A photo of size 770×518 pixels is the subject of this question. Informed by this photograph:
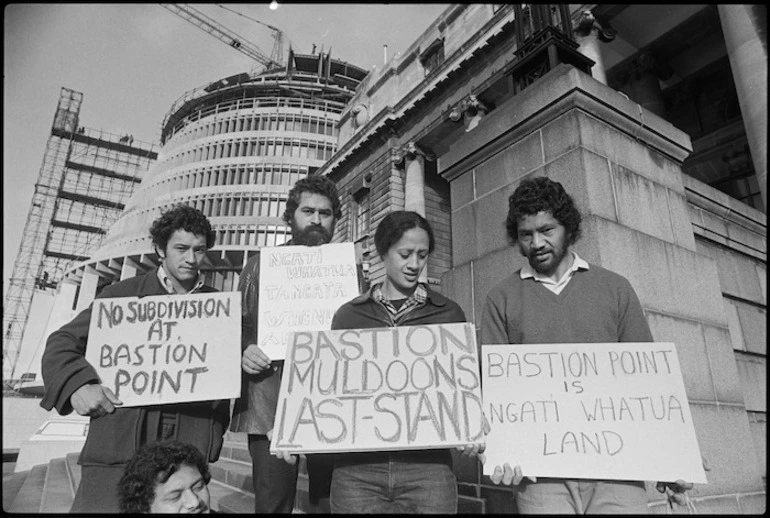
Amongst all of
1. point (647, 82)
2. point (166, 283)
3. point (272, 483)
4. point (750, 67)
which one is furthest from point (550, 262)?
point (647, 82)

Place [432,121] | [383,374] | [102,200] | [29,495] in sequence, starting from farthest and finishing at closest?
[102,200]
[432,121]
[29,495]
[383,374]

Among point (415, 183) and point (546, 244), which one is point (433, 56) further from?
point (546, 244)

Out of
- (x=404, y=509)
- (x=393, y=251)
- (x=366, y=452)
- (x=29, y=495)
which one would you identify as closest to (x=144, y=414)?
(x=366, y=452)

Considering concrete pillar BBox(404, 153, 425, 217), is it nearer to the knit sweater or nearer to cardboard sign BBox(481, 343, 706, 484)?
the knit sweater

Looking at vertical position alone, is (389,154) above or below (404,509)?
above

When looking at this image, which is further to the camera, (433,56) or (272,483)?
(433,56)

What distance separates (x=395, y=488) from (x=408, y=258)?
3.89 feet

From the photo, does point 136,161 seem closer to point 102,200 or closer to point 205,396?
point 102,200

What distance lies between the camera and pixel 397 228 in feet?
8.47

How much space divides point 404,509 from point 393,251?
133cm

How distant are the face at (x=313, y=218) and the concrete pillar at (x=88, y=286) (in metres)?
65.4

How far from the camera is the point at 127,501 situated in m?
2.22

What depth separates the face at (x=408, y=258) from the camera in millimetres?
2512

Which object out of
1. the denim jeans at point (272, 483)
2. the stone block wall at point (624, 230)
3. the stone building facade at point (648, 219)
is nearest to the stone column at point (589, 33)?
the stone building facade at point (648, 219)
